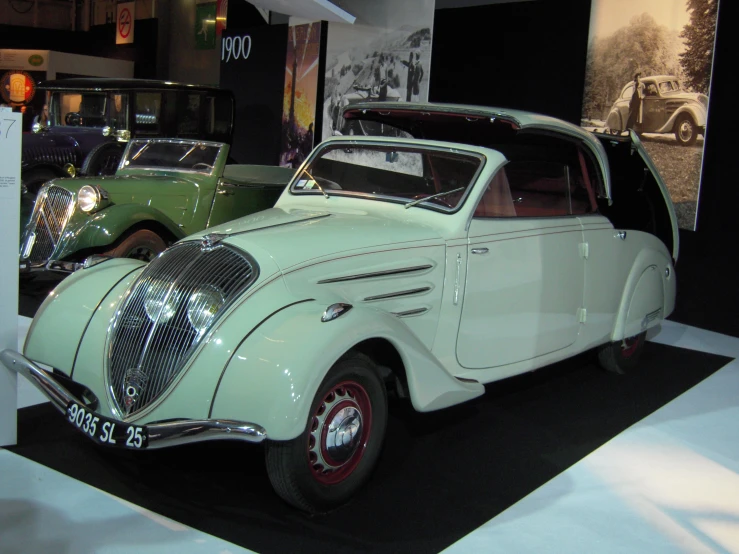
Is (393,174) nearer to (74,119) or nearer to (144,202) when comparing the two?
(144,202)

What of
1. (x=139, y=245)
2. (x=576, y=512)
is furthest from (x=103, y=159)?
(x=576, y=512)

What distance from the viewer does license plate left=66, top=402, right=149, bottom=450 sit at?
8.32 feet

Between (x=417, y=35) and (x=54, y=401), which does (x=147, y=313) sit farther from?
(x=417, y=35)

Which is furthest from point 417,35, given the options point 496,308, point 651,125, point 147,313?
point 147,313

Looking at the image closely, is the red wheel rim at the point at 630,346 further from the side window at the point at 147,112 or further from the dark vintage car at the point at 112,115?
the side window at the point at 147,112

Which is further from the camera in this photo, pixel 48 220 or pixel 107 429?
pixel 48 220

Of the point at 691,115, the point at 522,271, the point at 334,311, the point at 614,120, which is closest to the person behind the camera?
the point at 334,311

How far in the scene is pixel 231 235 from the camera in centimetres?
318

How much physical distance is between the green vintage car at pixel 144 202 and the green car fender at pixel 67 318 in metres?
2.13

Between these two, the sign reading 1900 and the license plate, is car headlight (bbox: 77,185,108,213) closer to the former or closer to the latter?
the license plate

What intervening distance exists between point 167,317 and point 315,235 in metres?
0.72

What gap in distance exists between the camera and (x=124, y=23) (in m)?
14.7

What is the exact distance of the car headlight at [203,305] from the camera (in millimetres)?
2799

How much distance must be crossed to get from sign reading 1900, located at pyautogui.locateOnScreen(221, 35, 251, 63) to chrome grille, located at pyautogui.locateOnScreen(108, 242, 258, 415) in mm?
7719
